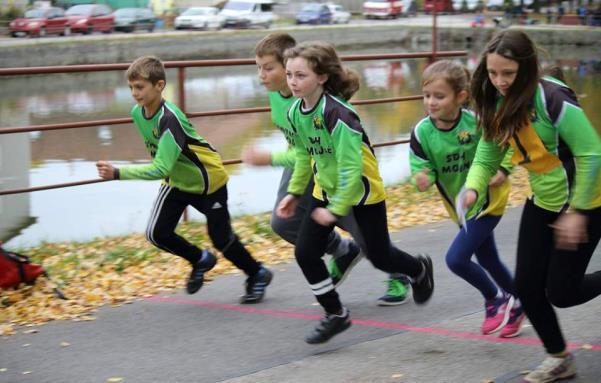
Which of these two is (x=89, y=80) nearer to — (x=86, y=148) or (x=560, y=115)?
(x=86, y=148)

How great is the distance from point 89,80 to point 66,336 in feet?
75.2

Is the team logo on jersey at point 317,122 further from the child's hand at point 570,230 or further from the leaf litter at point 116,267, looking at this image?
the leaf litter at point 116,267

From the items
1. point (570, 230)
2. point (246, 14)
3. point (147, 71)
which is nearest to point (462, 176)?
point (570, 230)

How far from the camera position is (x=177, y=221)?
5281 millimetres

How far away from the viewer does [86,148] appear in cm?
1352

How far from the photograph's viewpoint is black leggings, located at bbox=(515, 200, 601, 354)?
3615mm

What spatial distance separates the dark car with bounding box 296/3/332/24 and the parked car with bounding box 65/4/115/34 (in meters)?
13.5

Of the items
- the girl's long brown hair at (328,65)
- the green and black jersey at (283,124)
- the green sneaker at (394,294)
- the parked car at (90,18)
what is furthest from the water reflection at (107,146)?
the parked car at (90,18)

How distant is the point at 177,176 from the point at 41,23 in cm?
3594

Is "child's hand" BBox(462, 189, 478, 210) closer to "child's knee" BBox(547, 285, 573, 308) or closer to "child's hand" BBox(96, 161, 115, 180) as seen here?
"child's knee" BBox(547, 285, 573, 308)

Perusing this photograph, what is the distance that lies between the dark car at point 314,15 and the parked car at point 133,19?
11257mm

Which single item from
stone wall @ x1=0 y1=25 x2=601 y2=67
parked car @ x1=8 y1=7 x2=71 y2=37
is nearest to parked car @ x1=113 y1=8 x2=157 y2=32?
stone wall @ x1=0 y1=25 x2=601 y2=67

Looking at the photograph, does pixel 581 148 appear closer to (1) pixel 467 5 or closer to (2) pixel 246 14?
(2) pixel 246 14

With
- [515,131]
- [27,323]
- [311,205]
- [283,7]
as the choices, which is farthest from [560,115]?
[283,7]
